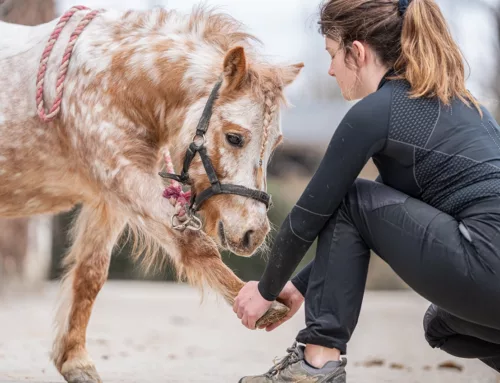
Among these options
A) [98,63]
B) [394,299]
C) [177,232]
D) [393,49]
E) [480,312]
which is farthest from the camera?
[394,299]

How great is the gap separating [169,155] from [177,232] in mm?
657

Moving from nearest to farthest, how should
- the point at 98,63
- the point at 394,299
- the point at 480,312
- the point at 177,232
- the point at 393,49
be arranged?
the point at 480,312 → the point at 393,49 → the point at 177,232 → the point at 98,63 → the point at 394,299

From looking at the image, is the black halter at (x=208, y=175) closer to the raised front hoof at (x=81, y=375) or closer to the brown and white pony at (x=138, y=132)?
the brown and white pony at (x=138, y=132)

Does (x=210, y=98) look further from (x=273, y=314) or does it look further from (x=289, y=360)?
(x=289, y=360)

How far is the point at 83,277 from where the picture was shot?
13.6 feet

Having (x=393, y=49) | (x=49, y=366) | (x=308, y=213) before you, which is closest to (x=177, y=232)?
(x=308, y=213)

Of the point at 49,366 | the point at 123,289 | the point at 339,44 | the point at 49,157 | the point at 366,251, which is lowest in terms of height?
the point at 123,289

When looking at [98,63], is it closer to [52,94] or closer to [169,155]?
[52,94]

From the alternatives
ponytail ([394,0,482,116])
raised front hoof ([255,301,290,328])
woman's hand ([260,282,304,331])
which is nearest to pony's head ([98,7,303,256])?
woman's hand ([260,282,304,331])

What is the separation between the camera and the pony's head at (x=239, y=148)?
3246 millimetres

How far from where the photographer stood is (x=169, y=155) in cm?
382

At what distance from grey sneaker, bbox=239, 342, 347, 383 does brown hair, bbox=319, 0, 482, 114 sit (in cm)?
92

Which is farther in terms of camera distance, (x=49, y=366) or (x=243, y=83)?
(x=49, y=366)

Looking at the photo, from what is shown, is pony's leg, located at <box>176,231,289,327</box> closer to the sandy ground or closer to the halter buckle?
the sandy ground
